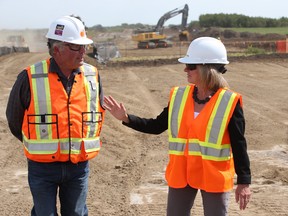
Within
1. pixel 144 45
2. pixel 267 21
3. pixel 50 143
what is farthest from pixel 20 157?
pixel 267 21

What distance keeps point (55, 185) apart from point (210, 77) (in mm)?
1387

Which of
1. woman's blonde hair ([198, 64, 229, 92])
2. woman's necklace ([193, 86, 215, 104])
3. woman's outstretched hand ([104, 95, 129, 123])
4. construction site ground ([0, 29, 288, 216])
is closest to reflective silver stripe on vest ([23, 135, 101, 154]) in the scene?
woman's outstretched hand ([104, 95, 129, 123])

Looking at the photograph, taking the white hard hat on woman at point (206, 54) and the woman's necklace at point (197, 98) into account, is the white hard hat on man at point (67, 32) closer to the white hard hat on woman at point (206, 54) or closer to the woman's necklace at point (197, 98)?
the white hard hat on woman at point (206, 54)

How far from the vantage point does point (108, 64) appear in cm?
2550

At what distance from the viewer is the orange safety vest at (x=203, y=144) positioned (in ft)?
10.9

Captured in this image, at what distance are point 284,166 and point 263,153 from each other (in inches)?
36.0

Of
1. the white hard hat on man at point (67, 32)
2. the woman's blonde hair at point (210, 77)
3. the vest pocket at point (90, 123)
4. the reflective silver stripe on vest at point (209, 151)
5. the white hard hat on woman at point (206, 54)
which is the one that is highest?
the white hard hat on man at point (67, 32)

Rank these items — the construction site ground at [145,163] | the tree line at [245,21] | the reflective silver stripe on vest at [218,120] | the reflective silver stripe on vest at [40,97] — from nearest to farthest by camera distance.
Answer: the reflective silver stripe on vest at [218,120] → the reflective silver stripe on vest at [40,97] → the construction site ground at [145,163] → the tree line at [245,21]

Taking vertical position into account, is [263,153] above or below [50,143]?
below

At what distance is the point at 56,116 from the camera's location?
3457mm

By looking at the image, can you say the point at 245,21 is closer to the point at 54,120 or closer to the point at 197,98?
the point at 197,98

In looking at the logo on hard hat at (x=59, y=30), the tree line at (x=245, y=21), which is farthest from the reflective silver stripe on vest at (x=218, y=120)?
the tree line at (x=245, y=21)

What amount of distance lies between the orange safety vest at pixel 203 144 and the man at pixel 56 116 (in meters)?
0.66

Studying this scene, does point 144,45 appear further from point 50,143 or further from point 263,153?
point 50,143
